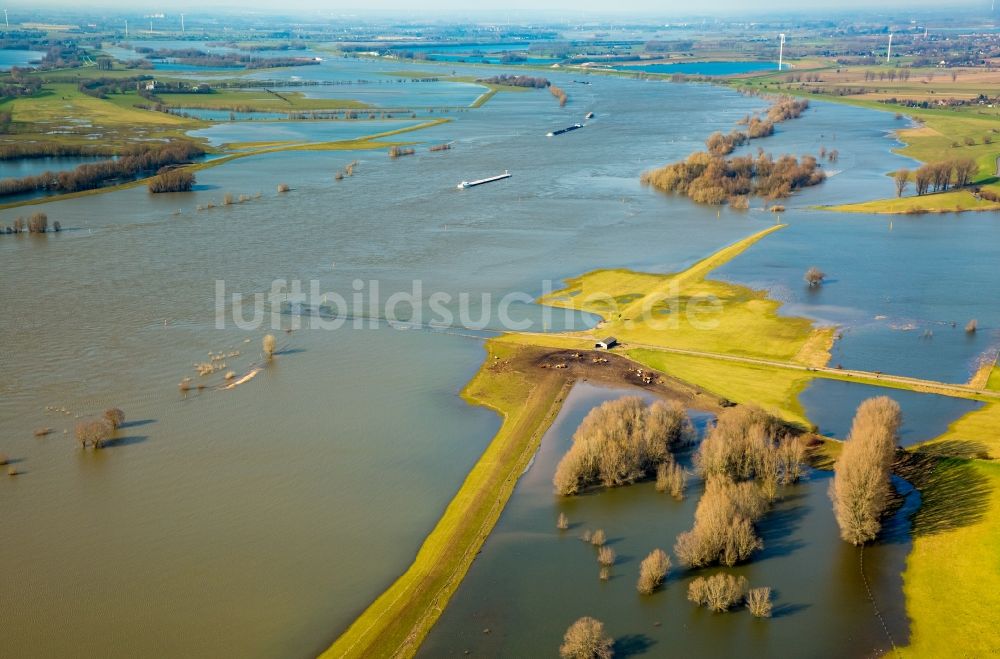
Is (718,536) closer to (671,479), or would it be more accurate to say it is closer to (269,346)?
(671,479)

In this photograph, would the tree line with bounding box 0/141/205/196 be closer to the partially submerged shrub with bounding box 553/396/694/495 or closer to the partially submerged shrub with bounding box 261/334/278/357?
the partially submerged shrub with bounding box 261/334/278/357

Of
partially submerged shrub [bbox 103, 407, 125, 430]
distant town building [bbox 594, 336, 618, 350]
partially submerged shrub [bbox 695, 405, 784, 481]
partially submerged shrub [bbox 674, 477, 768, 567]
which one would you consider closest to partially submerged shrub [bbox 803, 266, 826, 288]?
distant town building [bbox 594, 336, 618, 350]

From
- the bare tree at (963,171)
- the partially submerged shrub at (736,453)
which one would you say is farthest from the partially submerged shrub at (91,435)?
the bare tree at (963,171)

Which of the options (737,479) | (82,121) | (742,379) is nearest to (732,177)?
(742,379)

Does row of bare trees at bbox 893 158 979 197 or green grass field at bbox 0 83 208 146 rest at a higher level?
green grass field at bbox 0 83 208 146

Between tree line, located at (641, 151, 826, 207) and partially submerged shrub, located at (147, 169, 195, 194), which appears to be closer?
partially submerged shrub, located at (147, 169, 195, 194)

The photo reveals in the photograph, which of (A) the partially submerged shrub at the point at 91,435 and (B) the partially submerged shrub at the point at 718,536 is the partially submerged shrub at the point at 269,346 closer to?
(A) the partially submerged shrub at the point at 91,435

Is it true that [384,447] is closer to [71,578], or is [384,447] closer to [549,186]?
[71,578]
